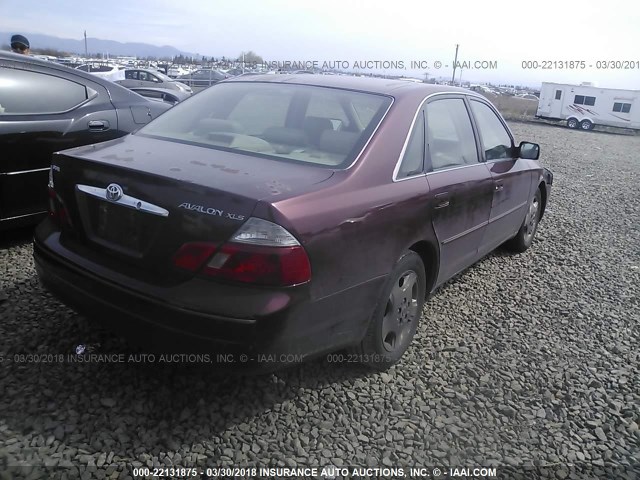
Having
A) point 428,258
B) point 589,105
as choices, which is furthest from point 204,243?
point 589,105

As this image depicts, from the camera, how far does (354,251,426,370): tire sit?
8.93 ft

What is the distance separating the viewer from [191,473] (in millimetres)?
2117

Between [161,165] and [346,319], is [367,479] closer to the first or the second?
[346,319]

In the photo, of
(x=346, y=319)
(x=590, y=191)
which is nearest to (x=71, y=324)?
(x=346, y=319)

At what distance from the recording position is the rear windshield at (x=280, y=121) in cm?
277

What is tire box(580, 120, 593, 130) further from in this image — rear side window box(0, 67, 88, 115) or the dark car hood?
the dark car hood

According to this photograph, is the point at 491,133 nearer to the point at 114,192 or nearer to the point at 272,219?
the point at 272,219

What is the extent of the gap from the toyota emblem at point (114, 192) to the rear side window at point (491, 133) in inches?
107

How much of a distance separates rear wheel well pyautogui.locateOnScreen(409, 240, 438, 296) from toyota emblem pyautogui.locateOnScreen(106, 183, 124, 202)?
5.16 feet

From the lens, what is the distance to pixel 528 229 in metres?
5.36

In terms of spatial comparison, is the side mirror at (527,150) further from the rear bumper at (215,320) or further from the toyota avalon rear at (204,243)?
the rear bumper at (215,320)

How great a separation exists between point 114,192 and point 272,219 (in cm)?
79

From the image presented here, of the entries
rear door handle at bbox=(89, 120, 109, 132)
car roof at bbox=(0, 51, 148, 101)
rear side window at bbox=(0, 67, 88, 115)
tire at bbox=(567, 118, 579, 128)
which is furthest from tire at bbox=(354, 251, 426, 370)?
tire at bbox=(567, 118, 579, 128)

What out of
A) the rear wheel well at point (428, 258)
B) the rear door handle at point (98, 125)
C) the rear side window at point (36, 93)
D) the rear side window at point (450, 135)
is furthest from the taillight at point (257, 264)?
the rear door handle at point (98, 125)
